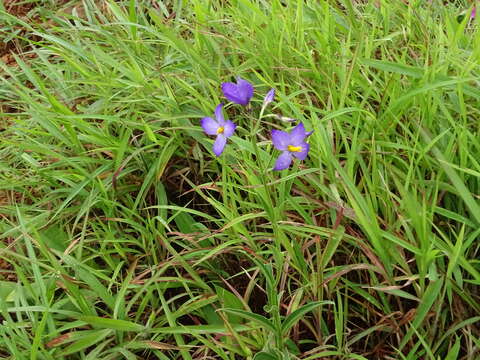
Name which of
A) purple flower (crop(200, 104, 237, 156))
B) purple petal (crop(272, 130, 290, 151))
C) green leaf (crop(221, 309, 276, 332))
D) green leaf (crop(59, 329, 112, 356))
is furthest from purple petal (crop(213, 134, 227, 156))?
green leaf (crop(59, 329, 112, 356))

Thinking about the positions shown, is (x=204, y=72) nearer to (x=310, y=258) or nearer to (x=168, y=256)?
(x=168, y=256)

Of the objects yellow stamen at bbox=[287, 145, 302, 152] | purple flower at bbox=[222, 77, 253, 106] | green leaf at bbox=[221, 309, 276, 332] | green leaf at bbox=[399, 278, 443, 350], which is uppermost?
purple flower at bbox=[222, 77, 253, 106]

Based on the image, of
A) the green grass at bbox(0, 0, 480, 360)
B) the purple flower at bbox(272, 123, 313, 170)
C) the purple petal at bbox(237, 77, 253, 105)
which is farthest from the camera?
the green grass at bbox(0, 0, 480, 360)

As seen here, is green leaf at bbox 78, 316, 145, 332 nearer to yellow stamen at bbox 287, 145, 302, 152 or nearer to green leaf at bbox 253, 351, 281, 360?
green leaf at bbox 253, 351, 281, 360

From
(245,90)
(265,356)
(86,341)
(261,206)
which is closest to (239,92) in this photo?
(245,90)

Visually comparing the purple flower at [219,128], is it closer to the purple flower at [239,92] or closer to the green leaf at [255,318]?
the purple flower at [239,92]

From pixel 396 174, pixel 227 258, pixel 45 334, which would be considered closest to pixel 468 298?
pixel 396 174
